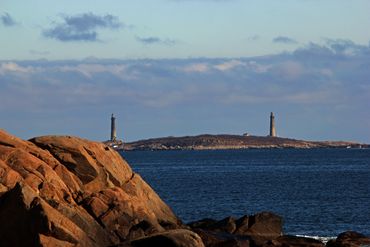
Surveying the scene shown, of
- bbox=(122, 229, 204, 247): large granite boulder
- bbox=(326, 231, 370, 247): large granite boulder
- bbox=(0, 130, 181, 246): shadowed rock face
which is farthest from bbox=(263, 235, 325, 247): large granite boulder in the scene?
bbox=(122, 229, 204, 247): large granite boulder

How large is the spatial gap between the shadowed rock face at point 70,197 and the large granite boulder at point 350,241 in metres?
7.51

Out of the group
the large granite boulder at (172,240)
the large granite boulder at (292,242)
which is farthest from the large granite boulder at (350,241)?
the large granite boulder at (172,240)

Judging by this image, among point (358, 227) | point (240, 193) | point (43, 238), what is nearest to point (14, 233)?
point (43, 238)

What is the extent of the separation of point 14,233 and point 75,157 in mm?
10591

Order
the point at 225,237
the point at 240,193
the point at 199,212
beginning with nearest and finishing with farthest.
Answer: the point at 225,237 → the point at 199,212 → the point at 240,193

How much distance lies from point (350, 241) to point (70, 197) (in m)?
13.7

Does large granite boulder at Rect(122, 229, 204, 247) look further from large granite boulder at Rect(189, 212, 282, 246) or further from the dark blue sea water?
the dark blue sea water

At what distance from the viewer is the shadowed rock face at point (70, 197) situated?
131ft

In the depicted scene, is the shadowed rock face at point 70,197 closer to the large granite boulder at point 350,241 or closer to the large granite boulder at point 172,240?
the large granite boulder at point 172,240

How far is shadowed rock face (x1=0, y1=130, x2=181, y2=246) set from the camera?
40000 millimetres

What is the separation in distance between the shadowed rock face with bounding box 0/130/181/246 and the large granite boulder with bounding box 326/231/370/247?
751 centimetres

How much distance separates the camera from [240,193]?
93938 mm

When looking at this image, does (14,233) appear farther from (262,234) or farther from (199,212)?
(199,212)

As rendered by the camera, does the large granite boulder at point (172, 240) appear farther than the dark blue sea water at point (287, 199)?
No
